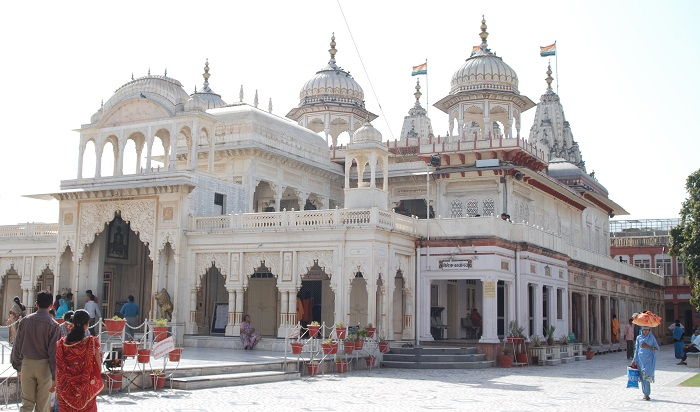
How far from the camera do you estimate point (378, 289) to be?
2478 cm

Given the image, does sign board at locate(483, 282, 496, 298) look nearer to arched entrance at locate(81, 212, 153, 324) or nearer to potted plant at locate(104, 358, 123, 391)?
arched entrance at locate(81, 212, 153, 324)

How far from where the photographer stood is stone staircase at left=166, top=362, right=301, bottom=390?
1608 centimetres

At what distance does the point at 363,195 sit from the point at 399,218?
1.41 metres

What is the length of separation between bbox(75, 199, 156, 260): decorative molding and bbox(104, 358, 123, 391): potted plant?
12.3 m

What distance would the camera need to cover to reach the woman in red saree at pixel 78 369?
9.04 meters

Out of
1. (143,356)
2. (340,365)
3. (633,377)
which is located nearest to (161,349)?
(143,356)

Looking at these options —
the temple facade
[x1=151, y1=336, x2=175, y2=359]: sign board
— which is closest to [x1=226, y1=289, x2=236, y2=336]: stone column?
the temple facade

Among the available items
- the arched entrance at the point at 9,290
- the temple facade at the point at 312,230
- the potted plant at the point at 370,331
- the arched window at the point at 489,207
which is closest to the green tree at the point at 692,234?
the temple facade at the point at 312,230

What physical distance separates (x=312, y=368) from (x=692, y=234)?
22.8m

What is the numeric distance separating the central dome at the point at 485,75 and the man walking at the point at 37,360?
95.3ft

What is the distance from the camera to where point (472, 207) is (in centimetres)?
3244

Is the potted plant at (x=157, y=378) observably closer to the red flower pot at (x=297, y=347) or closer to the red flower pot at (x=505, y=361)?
the red flower pot at (x=297, y=347)

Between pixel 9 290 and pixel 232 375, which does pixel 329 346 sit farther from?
pixel 9 290

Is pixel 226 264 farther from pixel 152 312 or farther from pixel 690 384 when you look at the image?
pixel 690 384
